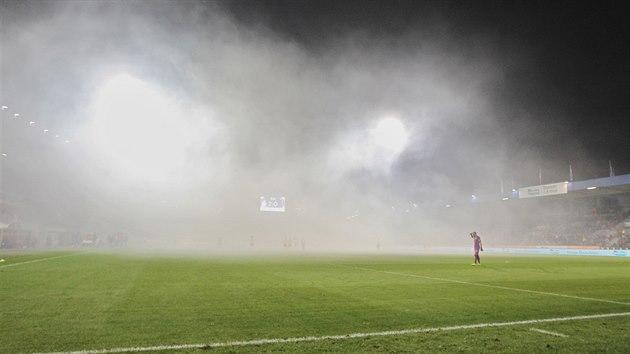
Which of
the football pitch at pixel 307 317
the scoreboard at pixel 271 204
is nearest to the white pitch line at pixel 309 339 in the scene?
the football pitch at pixel 307 317

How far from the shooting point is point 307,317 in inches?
291

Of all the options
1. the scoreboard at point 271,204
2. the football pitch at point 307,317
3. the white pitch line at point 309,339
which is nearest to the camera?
the white pitch line at point 309,339

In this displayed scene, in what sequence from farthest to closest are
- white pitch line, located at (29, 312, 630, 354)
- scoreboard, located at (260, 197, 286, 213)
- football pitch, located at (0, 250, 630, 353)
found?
1. scoreboard, located at (260, 197, 286, 213)
2. football pitch, located at (0, 250, 630, 353)
3. white pitch line, located at (29, 312, 630, 354)

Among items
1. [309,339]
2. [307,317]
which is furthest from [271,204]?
[309,339]

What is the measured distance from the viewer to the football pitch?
5645mm

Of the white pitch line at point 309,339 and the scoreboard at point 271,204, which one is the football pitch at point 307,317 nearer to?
the white pitch line at point 309,339

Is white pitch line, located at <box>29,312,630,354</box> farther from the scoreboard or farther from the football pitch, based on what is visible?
the scoreboard

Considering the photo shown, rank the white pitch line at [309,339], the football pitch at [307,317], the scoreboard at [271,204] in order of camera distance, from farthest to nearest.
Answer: the scoreboard at [271,204], the football pitch at [307,317], the white pitch line at [309,339]

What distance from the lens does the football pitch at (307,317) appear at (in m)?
5.64

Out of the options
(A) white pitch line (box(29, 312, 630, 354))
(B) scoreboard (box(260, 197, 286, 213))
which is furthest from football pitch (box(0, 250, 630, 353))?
(B) scoreboard (box(260, 197, 286, 213))

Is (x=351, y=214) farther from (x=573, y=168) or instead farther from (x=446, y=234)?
(x=573, y=168)

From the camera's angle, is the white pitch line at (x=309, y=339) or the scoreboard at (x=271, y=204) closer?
the white pitch line at (x=309, y=339)

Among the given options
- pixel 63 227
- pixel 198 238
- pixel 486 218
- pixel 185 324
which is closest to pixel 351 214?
pixel 486 218

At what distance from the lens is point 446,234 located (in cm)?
7169
